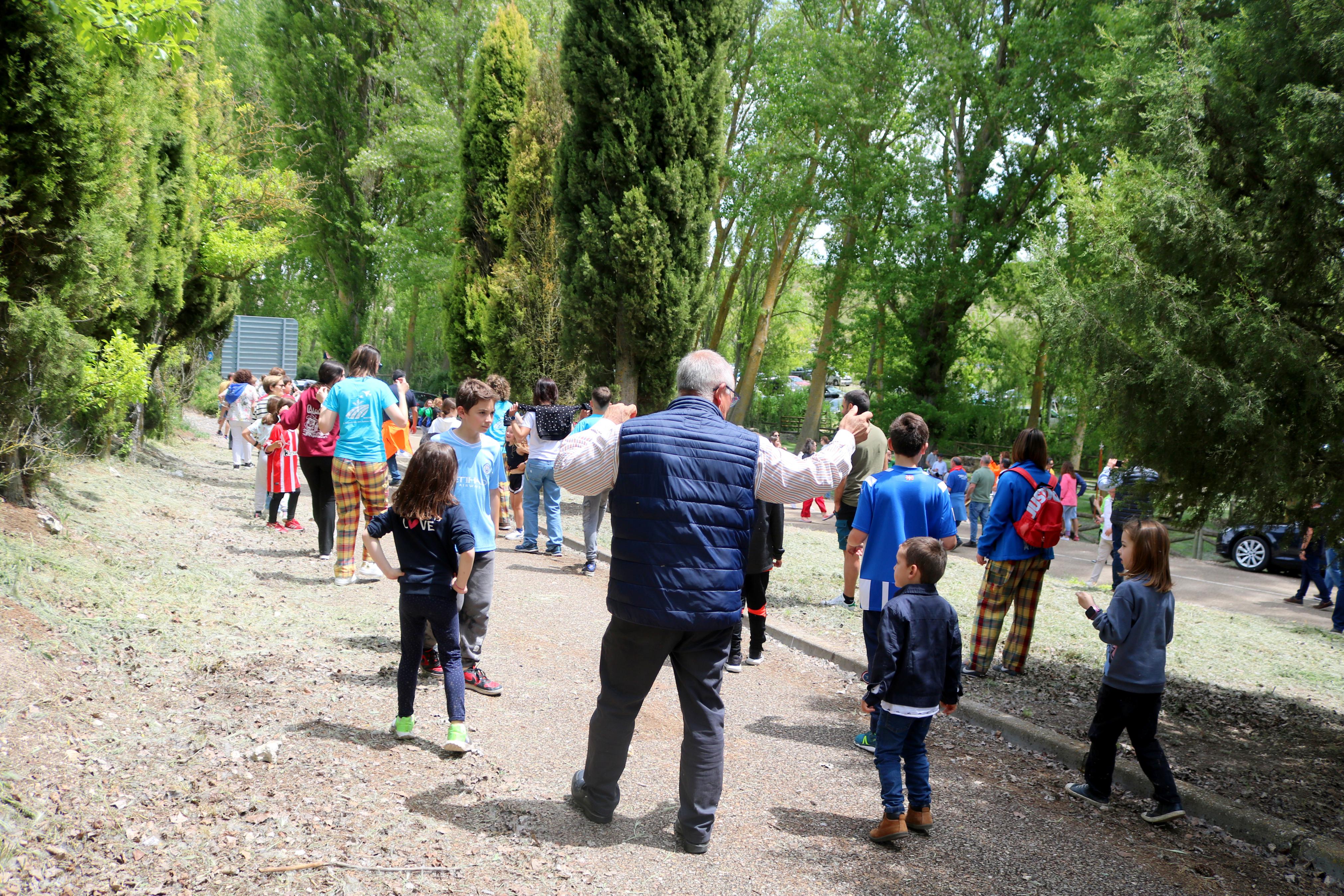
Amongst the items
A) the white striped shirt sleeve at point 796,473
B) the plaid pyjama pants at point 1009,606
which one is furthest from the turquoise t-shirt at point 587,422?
the white striped shirt sleeve at point 796,473

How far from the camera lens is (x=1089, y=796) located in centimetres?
496

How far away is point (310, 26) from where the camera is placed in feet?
109

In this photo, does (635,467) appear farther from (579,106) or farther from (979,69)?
(979,69)

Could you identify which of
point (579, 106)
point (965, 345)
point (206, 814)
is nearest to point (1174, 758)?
point (206, 814)

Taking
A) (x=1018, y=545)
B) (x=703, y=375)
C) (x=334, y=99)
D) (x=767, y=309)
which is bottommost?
(x=1018, y=545)

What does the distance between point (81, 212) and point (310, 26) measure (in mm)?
30948

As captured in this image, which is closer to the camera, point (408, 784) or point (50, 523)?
point (408, 784)

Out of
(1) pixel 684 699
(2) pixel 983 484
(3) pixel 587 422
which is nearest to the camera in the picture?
(1) pixel 684 699

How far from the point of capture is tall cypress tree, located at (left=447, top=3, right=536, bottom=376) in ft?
65.9

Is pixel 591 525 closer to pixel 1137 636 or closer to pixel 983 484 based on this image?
pixel 1137 636

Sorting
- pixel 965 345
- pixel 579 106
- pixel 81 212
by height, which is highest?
pixel 579 106

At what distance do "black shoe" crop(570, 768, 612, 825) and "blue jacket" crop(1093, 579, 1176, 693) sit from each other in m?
2.71

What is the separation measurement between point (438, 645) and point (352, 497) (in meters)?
3.72

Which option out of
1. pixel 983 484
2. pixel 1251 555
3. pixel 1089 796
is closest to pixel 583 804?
pixel 1089 796
